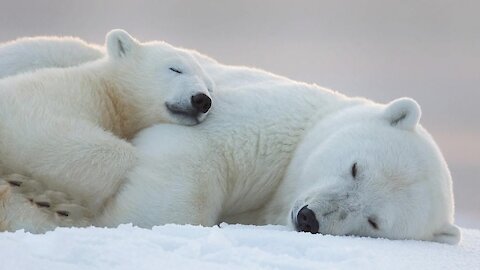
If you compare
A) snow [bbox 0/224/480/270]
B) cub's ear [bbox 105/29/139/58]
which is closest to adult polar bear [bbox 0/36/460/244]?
cub's ear [bbox 105/29/139/58]

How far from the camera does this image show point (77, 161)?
121 inches

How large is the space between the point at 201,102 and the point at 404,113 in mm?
1041

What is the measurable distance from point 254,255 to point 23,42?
3144mm

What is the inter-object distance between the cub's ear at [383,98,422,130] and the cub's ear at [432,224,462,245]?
53cm

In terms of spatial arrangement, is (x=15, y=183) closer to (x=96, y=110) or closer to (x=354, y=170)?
(x=96, y=110)

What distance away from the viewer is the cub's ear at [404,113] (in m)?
3.52

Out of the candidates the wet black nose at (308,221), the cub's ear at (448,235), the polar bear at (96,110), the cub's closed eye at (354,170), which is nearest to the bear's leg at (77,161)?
the polar bear at (96,110)

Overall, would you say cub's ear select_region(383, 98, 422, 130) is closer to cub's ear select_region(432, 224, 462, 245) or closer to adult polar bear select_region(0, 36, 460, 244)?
adult polar bear select_region(0, 36, 460, 244)

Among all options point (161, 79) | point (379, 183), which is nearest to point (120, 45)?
point (161, 79)

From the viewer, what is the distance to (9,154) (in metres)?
3.03

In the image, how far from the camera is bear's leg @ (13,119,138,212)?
3041 mm

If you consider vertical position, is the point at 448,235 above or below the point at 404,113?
below

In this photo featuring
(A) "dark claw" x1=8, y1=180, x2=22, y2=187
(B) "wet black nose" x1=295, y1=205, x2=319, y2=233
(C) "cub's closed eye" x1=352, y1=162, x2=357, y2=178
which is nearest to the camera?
(A) "dark claw" x1=8, y1=180, x2=22, y2=187

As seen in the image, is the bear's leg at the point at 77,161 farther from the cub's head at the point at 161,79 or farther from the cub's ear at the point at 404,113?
the cub's ear at the point at 404,113
